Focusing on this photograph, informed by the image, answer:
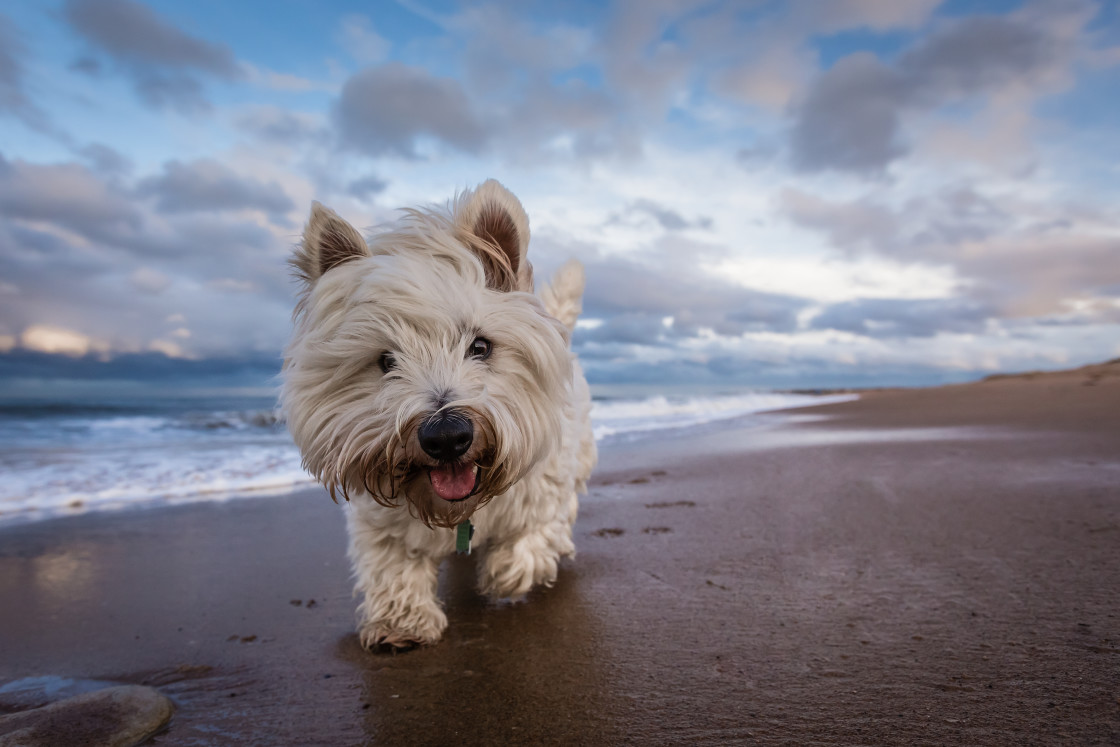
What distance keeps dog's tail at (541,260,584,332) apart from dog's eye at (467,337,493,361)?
2742mm

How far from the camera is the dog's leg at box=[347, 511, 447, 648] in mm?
2811

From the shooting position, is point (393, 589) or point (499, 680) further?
point (393, 589)

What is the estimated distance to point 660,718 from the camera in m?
2.04

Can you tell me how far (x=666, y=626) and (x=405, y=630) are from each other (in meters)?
1.17

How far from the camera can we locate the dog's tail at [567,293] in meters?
5.29

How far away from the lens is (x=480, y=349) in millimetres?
2543

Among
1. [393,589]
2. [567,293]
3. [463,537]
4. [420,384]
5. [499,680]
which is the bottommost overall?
[499,680]

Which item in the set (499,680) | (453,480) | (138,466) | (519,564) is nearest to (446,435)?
(453,480)

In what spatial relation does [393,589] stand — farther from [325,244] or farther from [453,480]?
[325,244]

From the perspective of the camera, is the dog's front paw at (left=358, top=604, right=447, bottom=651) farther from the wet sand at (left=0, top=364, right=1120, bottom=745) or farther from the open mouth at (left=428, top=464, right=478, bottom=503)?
the open mouth at (left=428, top=464, right=478, bottom=503)

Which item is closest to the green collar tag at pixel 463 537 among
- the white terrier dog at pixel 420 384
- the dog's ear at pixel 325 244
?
the white terrier dog at pixel 420 384

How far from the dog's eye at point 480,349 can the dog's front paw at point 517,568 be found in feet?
3.89

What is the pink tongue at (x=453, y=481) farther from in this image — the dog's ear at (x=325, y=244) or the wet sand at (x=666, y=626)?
the dog's ear at (x=325, y=244)

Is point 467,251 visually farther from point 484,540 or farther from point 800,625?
point 800,625
